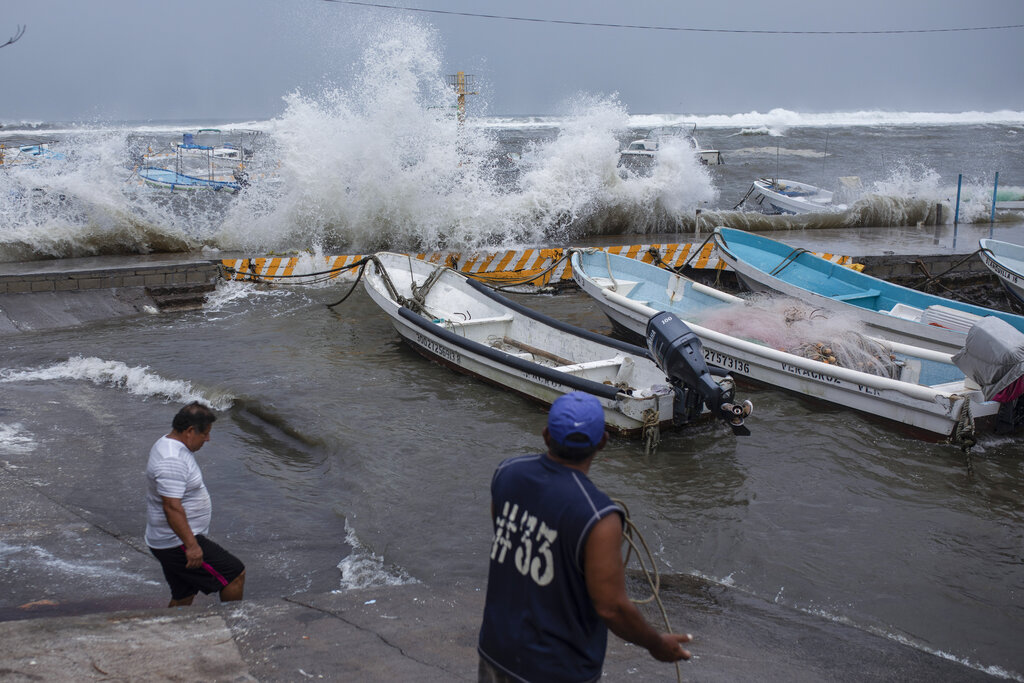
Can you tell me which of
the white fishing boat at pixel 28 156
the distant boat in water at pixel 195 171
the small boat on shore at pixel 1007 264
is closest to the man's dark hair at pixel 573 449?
the small boat on shore at pixel 1007 264

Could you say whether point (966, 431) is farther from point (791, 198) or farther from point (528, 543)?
point (791, 198)

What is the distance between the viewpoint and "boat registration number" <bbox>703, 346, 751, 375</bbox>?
9.15 m

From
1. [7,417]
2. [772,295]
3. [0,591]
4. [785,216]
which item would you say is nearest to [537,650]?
[0,591]

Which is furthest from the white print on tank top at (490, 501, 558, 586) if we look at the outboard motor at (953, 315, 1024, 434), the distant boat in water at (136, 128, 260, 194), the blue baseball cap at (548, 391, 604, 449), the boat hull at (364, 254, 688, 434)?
the distant boat in water at (136, 128, 260, 194)

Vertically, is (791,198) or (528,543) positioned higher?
(791,198)

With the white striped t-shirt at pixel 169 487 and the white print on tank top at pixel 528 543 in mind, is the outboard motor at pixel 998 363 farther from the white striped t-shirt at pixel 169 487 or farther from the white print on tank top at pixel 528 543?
the white striped t-shirt at pixel 169 487

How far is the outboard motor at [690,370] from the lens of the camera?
6.84 meters

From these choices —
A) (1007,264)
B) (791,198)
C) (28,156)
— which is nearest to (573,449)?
(1007,264)

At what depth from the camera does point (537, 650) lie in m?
2.34

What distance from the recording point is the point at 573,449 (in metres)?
2.39

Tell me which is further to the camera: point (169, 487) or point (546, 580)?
point (169, 487)

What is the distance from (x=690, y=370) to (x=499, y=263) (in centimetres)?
792

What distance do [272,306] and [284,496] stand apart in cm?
719

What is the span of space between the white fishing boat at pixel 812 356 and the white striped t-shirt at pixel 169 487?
→ 6.51 meters
